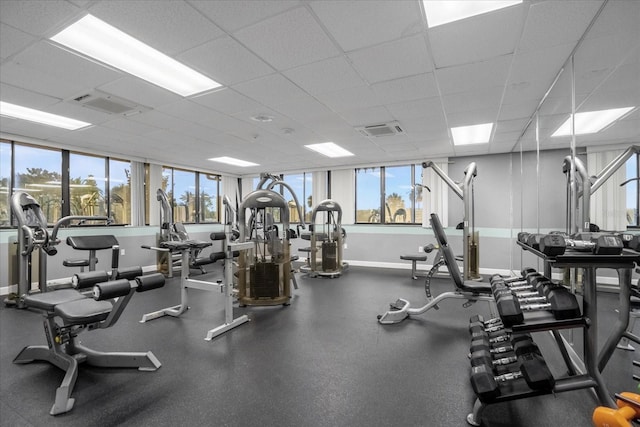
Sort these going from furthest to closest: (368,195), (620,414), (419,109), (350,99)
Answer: (368,195), (419,109), (350,99), (620,414)

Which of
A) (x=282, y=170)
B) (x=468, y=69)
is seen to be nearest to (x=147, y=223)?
(x=282, y=170)

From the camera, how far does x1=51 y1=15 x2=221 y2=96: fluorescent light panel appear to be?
2.11 m

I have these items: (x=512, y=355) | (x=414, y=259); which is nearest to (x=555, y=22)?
(x=512, y=355)

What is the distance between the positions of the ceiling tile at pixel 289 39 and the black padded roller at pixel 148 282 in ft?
6.10

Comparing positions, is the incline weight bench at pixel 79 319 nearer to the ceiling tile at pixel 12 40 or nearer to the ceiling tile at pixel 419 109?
the ceiling tile at pixel 12 40

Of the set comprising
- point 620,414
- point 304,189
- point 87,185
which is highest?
point 304,189

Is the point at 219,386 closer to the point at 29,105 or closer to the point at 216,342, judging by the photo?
the point at 216,342

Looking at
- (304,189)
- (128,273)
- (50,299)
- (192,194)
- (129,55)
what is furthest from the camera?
(304,189)

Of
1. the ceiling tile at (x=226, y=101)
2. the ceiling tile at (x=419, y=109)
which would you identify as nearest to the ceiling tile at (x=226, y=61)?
the ceiling tile at (x=226, y=101)

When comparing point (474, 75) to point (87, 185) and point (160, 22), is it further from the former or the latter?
point (87, 185)

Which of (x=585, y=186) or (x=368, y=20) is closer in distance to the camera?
(x=368, y=20)

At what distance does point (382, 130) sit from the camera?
14.7 ft

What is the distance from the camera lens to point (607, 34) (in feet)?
6.91

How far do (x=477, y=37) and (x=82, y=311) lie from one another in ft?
10.8
